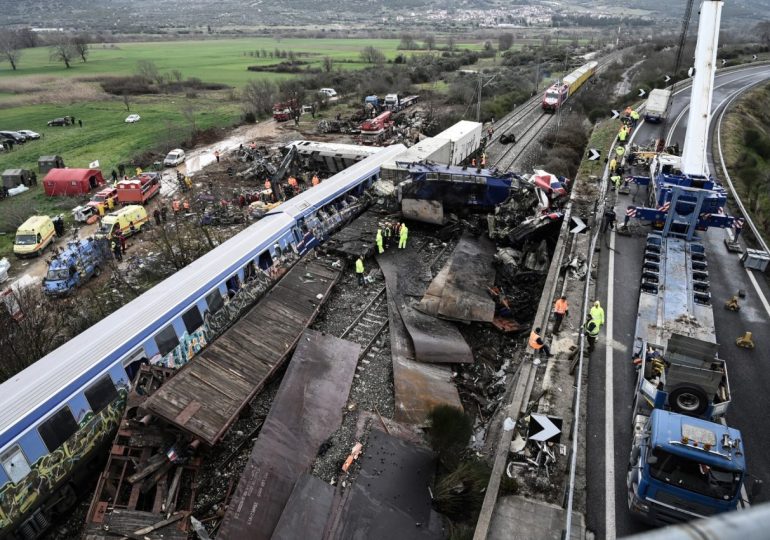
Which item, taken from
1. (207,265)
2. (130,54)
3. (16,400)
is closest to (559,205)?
(207,265)

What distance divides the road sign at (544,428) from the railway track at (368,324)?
6495 mm

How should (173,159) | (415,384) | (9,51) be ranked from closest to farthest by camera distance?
(415,384), (173,159), (9,51)

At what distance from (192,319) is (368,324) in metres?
6.16

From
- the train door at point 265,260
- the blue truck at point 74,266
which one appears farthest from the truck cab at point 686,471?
the blue truck at point 74,266

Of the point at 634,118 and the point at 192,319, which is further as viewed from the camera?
the point at 634,118

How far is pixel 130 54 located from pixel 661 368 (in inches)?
5403

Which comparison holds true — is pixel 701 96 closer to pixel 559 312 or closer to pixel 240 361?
pixel 559 312

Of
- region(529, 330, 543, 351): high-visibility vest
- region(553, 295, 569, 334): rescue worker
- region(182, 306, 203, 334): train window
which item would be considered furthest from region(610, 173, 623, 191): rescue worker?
region(182, 306, 203, 334): train window

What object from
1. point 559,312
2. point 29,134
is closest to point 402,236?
point 559,312

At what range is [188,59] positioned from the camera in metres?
112

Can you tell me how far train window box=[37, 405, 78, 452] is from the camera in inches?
437

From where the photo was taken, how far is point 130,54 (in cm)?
11731

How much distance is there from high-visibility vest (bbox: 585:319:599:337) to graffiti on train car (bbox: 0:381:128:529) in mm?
12939

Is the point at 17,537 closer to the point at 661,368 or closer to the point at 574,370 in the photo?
the point at 574,370
